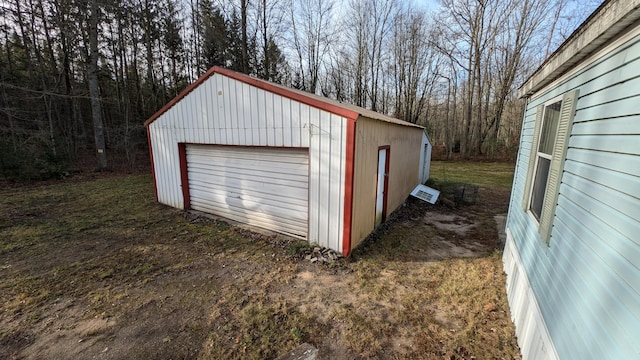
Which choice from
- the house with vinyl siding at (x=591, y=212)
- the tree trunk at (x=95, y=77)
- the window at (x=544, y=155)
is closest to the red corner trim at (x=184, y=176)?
the house with vinyl siding at (x=591, y=212)

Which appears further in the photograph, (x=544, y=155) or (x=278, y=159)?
(x=278, y=159)

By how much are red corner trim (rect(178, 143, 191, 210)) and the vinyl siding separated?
193 inches

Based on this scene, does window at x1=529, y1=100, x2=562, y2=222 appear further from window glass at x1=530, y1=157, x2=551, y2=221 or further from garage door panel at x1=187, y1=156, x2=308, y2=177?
garage door panel at x1=187, y1=156, x2=308, y2=177

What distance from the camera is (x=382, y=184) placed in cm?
597

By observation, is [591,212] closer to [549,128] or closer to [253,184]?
[549,128]

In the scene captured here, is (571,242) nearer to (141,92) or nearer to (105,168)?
(105,168)

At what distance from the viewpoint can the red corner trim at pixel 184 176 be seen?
683cm

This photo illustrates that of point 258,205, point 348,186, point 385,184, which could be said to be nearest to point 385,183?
point 385,184

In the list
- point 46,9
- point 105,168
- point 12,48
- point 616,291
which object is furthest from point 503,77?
point 12,48

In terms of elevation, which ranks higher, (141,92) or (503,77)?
(503,77)

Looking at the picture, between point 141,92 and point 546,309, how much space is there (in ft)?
70.3

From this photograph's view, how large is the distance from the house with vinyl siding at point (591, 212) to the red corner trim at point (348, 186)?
2.35 meters

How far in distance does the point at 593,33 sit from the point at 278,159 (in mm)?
4500

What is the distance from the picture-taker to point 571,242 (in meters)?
1.94
